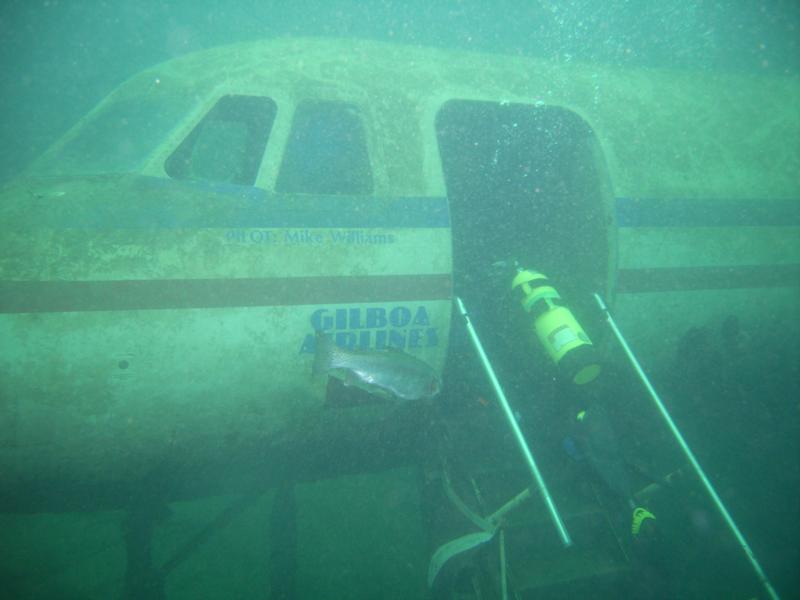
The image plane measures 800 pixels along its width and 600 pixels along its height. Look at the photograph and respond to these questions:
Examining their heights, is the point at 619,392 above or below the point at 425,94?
below

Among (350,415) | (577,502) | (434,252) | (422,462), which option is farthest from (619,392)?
(350,415)

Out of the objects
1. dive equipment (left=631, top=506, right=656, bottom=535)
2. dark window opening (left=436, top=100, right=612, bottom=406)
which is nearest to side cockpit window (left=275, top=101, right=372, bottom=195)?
dark window opening (left=436, top=100, right=612, bottom=406)

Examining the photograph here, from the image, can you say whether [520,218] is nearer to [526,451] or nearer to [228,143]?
[526,451]

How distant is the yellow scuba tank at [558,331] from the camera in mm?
2832

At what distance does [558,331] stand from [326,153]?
2576mm

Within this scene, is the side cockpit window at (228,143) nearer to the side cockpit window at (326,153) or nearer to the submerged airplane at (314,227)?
the submerged airplane at (314,227)

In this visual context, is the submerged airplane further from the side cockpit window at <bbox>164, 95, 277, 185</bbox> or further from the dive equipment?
the dive equipment

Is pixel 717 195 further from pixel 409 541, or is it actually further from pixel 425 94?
pixel 409 541

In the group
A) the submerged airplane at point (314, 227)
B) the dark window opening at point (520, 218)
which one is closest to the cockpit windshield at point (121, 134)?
the submerged airplane at point (314, 227)

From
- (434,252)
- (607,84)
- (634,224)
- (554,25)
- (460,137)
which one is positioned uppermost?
(554,25)

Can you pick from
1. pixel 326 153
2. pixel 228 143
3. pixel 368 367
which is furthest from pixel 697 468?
pixel 228 143

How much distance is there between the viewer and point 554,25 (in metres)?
12.9

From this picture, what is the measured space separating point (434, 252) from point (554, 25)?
13.7 m

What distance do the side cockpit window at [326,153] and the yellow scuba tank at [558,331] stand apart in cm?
151
